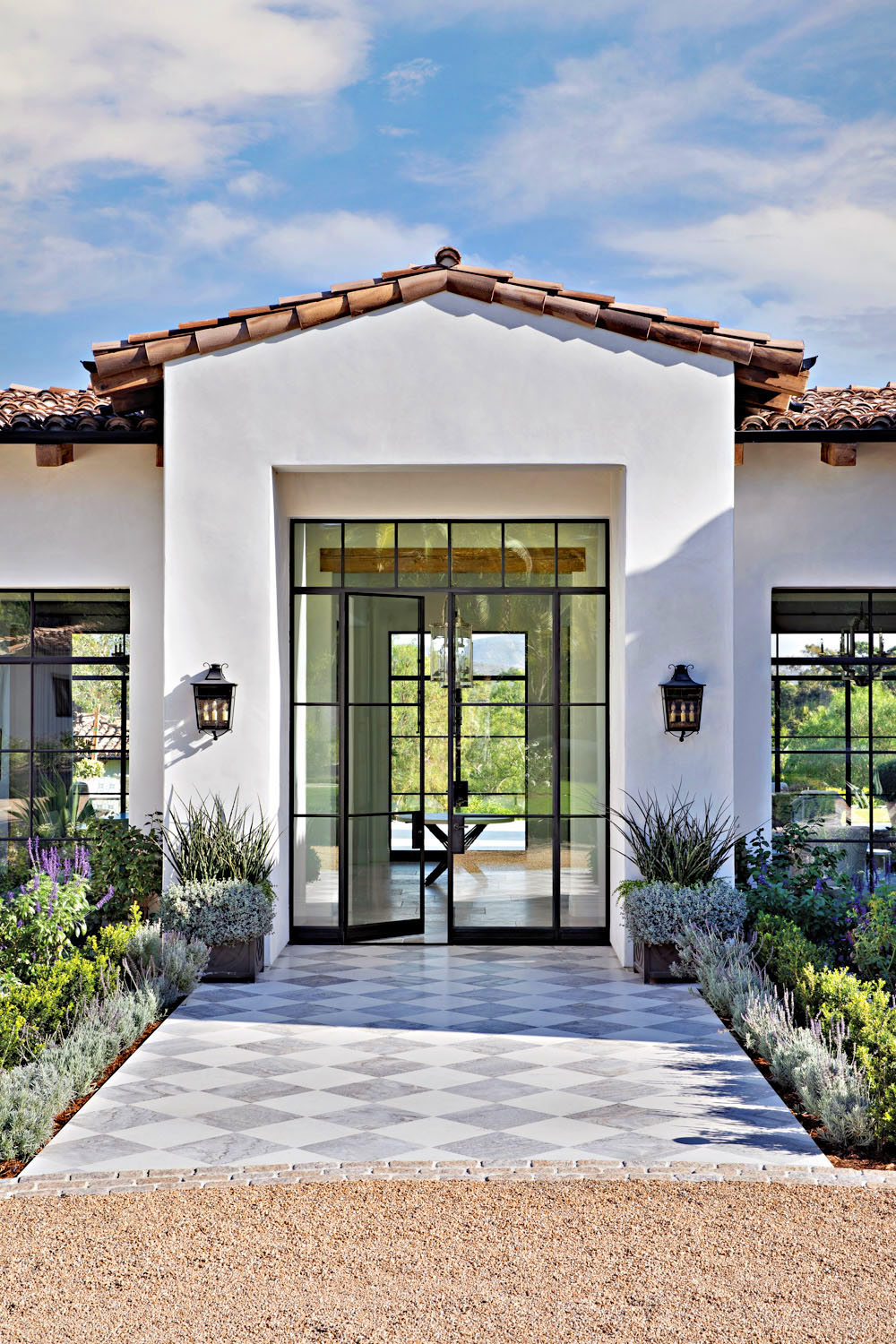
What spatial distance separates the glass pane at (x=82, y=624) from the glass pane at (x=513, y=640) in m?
2.91

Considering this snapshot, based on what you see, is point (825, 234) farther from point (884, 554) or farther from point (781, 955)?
point (781, 955)

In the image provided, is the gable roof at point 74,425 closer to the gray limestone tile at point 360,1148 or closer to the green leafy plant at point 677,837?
the green leafy plant at point 677,837

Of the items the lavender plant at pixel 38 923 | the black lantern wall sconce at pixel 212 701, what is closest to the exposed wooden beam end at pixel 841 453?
the black lantern wall sconce at pixel 212 701

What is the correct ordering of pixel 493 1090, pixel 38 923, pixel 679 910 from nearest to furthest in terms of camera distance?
pixel 493 1090
pixel 38 923
pixel 679 910

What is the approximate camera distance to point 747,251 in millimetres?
19281

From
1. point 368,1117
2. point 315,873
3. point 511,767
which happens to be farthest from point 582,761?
point 368,1117

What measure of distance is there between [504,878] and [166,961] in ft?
10.4

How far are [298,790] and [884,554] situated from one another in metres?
5.23

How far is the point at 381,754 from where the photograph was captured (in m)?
10.1

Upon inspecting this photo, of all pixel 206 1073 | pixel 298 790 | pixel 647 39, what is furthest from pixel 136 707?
pixel 647 39

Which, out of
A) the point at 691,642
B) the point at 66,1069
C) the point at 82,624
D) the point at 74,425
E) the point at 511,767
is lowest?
the point at 66,1069

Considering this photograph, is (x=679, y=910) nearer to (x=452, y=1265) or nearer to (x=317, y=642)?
(x=317, y=642)

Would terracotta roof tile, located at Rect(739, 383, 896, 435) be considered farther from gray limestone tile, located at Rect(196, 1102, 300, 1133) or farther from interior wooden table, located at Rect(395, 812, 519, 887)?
gray limestone tile, located at Rect(196, 1102, 300, 1133)

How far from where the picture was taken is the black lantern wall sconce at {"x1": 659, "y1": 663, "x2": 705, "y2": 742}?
874cm
